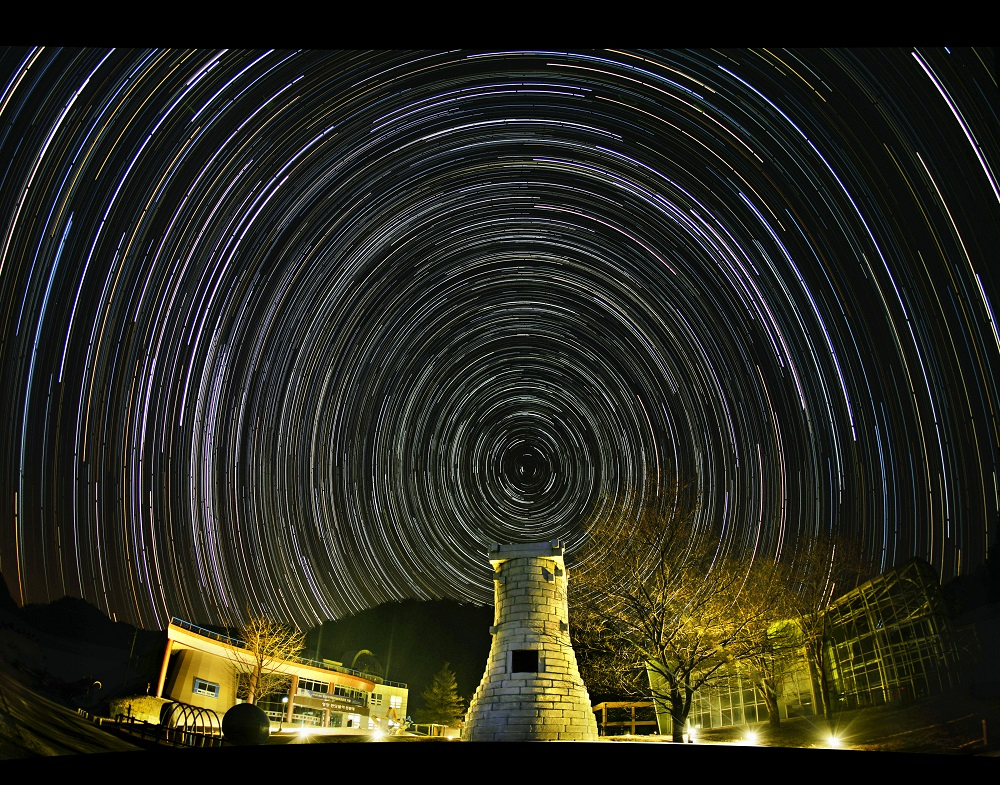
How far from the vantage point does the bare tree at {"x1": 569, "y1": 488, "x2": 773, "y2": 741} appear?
92.1 feet

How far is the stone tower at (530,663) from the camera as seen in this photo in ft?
78.0

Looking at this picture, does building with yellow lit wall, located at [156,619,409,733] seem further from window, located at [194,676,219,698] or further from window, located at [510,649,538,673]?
window, located at [510,649,538,673]

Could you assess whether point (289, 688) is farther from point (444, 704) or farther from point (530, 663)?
point (530, 663)

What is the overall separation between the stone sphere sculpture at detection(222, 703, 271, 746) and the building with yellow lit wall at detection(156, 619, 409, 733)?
25.2 meters

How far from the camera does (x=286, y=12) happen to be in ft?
13.9

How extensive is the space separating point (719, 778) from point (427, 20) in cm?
985

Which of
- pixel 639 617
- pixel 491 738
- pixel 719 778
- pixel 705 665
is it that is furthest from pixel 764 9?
pixel 705 665

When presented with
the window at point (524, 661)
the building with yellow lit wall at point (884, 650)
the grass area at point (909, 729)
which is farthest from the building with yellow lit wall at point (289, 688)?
the building with yellow lit wall at point (884, 650)

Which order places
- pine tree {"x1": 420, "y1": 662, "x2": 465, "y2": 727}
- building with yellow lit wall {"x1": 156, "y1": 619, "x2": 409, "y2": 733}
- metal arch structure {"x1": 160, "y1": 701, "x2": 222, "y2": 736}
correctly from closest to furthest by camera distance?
metal arch structure {"x1": 160, "y1": 701, "x2": 222, "y2": 736}
building with yellow lit wall {"x1": 156, "y1": 619, "x2": 409, "y2": 733}
pine tree {"x1": 420, "y1": 662, "x2": 465, "y2": 727}

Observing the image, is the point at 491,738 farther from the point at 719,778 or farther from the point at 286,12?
the point at 286,12

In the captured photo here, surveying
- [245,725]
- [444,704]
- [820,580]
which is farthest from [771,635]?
[444,704]

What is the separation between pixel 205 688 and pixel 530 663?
1340 inches

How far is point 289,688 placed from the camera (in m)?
53.8

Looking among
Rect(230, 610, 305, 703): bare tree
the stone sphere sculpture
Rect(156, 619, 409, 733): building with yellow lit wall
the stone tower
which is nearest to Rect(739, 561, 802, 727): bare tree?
the stone tower
